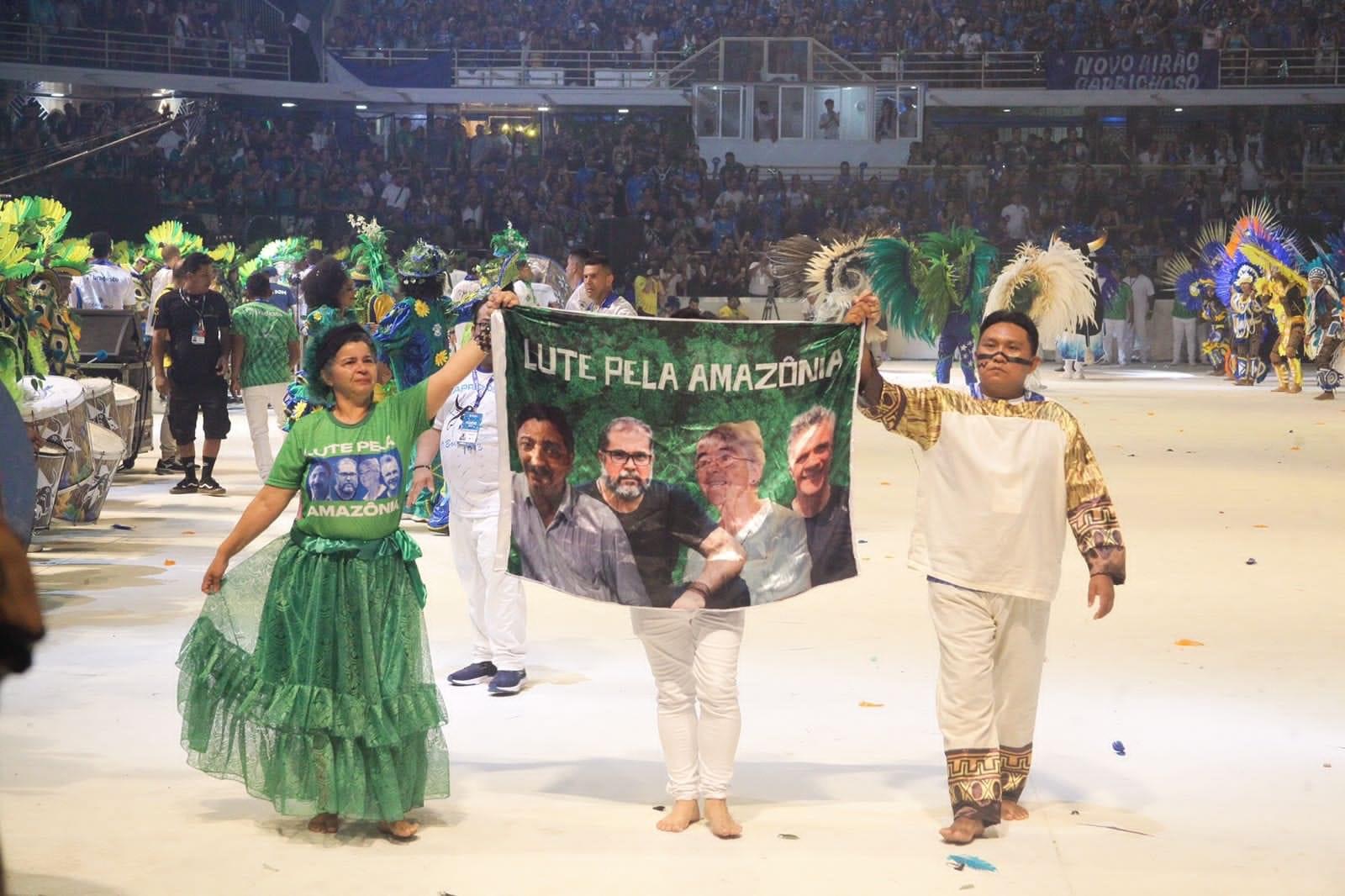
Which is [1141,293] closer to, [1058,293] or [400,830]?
[1058,293]

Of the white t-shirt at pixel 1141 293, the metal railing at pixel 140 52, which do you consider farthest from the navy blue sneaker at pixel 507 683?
the metal railing at pixel 140 52

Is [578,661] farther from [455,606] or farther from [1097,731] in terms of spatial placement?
[1097,731]

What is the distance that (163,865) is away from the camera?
454cm

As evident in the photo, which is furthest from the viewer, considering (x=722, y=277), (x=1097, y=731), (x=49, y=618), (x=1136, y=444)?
(x=722, y=277)

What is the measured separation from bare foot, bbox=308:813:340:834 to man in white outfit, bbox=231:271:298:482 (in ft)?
25.4

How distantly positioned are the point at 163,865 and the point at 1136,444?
40.8 feet

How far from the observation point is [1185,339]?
29.7 meters

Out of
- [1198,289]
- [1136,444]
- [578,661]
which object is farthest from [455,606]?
[1198,289]

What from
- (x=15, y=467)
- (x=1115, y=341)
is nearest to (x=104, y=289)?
(x=15, y=467)

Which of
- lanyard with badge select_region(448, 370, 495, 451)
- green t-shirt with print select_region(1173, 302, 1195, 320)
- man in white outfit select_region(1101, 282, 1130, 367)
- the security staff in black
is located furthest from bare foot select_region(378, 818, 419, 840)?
green t-shirt with print select_region(1173, 302, 1195, 320)

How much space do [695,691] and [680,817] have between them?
358 mm

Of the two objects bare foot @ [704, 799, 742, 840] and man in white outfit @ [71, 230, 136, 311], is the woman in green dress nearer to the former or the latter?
bare foot @ [704, 799, 742, 840]

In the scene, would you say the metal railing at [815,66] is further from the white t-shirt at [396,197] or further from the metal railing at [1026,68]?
the white t-shirt at [396,197]

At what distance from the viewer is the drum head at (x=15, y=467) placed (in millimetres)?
6867
